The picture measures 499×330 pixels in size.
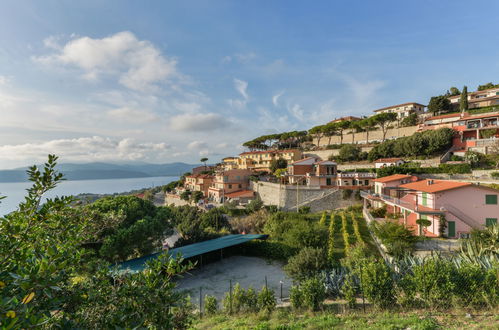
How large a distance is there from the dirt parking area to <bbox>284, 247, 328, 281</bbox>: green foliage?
0.99 metres

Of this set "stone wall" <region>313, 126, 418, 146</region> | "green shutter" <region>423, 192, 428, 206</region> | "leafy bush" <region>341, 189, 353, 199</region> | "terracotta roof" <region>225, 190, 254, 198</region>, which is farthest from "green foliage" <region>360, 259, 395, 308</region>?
"stone wall" <region>313, 126, 418, 146</region>

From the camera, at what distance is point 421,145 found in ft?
125

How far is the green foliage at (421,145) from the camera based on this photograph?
120 feet

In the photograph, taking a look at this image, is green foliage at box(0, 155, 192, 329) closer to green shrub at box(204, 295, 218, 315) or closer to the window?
green shrub at box(204, 295, 218, 315)

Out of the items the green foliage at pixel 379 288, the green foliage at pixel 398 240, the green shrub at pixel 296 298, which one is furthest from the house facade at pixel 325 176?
the green shrub at pixel 296 298

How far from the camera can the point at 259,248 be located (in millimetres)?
19641

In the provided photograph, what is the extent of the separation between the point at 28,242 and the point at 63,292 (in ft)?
2.69

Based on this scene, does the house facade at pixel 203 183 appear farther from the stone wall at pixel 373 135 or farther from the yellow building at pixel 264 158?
the stone wall at pixel 373 135

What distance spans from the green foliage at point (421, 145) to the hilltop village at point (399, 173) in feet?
0.45

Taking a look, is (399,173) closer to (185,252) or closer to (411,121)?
(411,121)

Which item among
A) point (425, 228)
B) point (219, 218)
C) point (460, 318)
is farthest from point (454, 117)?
point (460, 318)

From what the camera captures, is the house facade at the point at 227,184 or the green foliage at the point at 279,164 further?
the green foliage at the point at 279,164

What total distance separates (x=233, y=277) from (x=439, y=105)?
6498 centimetres

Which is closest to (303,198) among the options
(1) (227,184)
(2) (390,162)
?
(2) (390,162)
